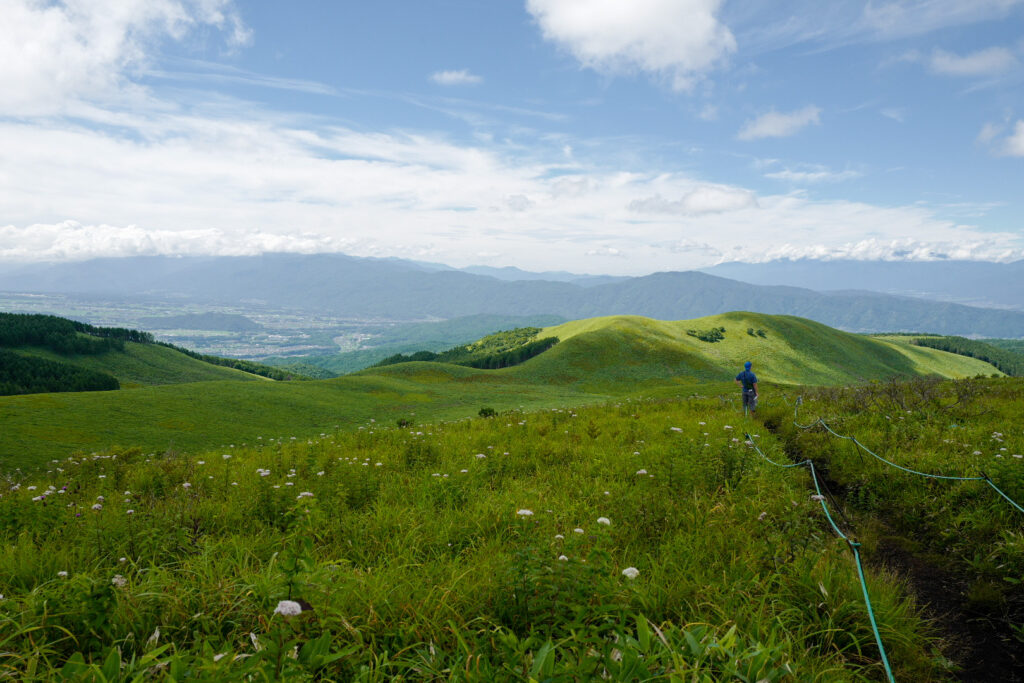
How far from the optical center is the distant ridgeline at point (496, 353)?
133 meters

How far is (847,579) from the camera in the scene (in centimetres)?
445

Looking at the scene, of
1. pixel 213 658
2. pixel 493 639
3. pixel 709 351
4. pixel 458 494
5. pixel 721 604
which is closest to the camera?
pixel 213 658

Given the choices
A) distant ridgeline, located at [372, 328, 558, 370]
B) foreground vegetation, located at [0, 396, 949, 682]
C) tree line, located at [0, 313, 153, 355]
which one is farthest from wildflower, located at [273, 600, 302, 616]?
tree line, located at [0, 313, 153, 355]

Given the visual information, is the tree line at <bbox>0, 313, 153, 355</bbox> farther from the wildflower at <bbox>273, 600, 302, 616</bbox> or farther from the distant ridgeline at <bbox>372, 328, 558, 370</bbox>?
the wildflower at <bbox>273, 600, 302, 616</bbox>

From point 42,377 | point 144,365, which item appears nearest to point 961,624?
point 42,377

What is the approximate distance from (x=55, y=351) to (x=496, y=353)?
116909 millimetres

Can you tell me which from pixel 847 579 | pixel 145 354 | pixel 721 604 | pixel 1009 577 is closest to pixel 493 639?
pixel 721 604

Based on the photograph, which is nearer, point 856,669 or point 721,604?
point 856,669

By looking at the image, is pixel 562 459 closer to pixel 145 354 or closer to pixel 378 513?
pixel 378 513

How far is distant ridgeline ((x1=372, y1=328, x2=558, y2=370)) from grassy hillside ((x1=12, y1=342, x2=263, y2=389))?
44625 mm

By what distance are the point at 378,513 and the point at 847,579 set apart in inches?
216

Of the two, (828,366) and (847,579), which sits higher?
(847,579)

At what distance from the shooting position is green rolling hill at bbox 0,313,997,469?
30.2 m

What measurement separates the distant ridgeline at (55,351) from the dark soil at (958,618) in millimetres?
110214
